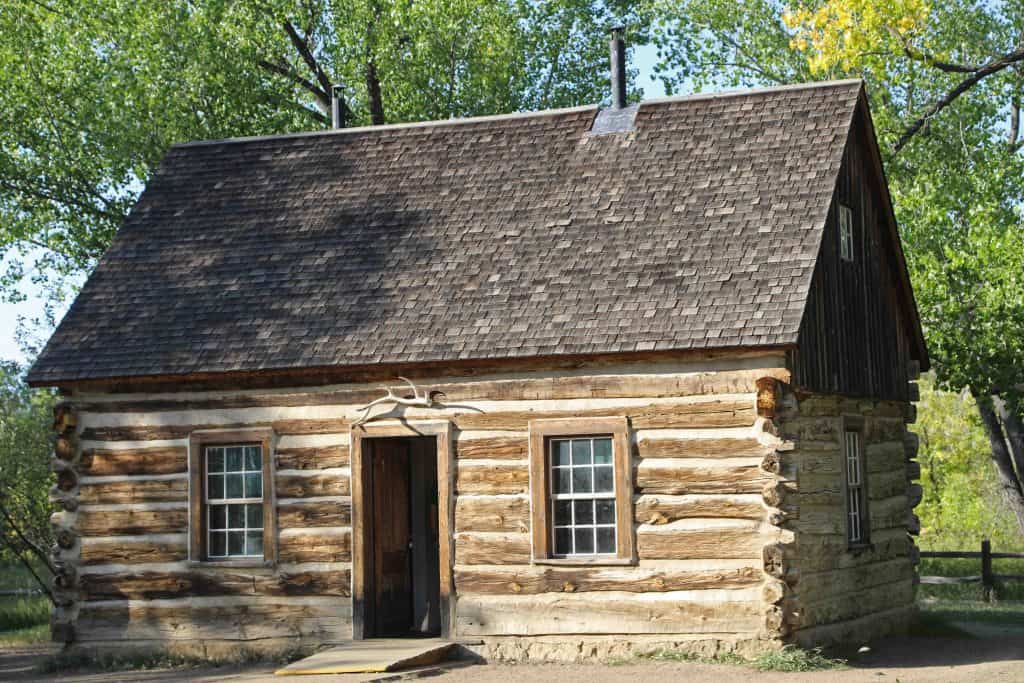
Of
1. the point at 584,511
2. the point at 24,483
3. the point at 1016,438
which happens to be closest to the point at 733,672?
the point at 584,511

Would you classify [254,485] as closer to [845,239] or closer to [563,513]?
[563,513]

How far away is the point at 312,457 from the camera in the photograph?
16.9m

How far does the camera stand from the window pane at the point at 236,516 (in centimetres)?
1733

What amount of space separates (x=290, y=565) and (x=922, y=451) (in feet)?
87.4

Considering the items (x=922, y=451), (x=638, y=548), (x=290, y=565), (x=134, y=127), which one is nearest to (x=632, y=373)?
(x=638, y=548)

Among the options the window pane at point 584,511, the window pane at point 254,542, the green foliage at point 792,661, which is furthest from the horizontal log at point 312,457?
the green foliage at point 792,661

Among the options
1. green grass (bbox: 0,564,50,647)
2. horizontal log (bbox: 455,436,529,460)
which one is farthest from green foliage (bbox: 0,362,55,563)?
horizontal log (bbox: 455,436,529,460)

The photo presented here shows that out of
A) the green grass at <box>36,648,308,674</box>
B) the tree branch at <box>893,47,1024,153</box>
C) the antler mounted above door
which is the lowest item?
the green grass at <box>36,648,308,674</box>

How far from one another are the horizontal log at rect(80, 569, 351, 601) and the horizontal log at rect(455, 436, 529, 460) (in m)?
1.95

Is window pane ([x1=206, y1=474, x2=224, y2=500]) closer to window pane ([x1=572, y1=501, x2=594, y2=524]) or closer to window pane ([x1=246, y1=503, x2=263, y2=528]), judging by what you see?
window pane ([x1=246, y1=503, x2=263, y2=528])

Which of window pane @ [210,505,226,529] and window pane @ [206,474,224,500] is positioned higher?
window pane @ [206,474,224,500]

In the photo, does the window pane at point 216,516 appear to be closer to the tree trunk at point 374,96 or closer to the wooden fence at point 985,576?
the wooden fence at point 985,576

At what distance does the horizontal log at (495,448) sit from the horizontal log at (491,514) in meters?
0.45

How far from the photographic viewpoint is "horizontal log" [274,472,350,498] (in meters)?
16.8
